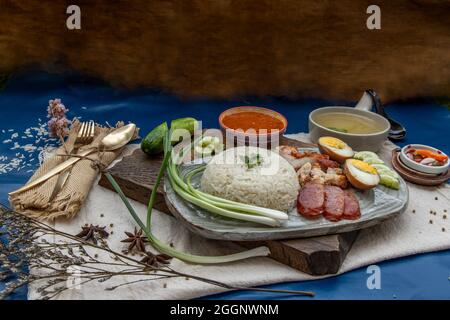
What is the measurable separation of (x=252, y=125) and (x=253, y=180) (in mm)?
806

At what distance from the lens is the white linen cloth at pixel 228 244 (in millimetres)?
2100

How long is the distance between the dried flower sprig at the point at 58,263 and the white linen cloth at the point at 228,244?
4 cm

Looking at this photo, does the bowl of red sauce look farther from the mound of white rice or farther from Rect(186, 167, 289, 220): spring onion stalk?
Rect(186, 167, 289, 220): spring onion stalk

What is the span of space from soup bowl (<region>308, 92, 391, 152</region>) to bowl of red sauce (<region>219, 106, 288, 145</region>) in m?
0.21

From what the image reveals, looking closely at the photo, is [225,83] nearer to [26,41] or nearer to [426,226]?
[26,41]

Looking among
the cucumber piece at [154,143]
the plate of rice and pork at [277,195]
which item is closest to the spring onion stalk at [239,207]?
the plate of rice and pork at [277,195]

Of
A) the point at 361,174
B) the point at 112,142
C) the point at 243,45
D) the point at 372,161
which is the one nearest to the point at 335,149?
the point at 372,161

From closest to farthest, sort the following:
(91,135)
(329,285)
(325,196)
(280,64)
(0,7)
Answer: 1. (329,285)
2. (325,196)
3. (91,135)
4. (0,7)
5. (280,64)

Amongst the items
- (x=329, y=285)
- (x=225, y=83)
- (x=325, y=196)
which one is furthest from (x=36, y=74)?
(x=329, y=285)

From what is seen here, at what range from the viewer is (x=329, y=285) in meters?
2.17

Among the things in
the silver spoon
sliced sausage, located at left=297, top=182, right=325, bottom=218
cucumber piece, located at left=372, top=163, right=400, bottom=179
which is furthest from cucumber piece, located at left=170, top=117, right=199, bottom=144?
cucumber piece, located at left=372, top=163, right=400, bottom=179

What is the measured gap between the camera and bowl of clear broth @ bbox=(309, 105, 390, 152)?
3.08m

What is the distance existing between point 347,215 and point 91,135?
5.24ft

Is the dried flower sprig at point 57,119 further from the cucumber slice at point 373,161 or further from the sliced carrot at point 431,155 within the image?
the sliced carrot at point 431,155
